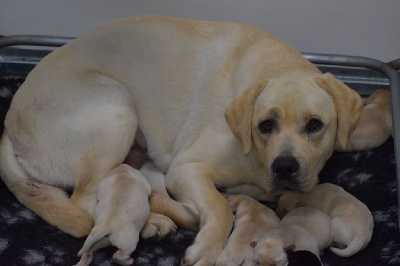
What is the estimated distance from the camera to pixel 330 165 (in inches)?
109

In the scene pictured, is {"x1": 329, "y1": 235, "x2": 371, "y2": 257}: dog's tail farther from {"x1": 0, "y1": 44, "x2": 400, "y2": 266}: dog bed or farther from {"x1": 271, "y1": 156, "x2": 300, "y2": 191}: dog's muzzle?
{"x1": 271, "y1": 156, "x2": 300, "y2": 191}: dog's muzzle

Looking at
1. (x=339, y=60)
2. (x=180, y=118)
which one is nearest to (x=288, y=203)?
(x=180, y=118)

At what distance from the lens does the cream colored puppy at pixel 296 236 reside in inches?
73.8

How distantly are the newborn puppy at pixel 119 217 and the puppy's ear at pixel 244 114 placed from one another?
0.42m

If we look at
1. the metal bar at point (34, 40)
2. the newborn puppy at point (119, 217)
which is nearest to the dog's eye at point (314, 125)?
the newborn puppy at point (119, 217)

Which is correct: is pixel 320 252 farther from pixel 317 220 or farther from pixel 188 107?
pixel 188 107

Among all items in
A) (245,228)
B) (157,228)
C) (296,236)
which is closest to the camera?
(296,236)

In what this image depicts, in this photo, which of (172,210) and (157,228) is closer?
(157,228)

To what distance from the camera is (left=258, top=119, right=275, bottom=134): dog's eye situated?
214cm

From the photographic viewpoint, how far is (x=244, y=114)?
7.14 ft

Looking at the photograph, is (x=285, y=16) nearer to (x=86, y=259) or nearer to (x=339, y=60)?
(x=339, y=60)

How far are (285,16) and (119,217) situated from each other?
1890mm

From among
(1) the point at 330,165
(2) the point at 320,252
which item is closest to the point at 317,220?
(2) the point at 320,252

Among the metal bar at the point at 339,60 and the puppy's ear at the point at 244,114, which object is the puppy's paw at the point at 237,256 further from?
the metal bar at the point at 339,60
